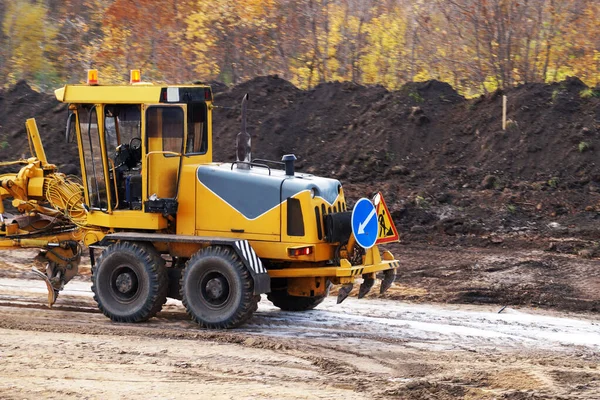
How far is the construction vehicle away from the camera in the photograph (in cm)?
1033

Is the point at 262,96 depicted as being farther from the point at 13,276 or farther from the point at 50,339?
the point at 50,339

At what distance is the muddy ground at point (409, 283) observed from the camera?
835 centimetres

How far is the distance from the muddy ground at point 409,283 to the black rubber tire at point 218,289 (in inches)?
9.6

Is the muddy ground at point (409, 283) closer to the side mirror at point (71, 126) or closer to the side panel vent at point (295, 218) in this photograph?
the side panel vent at point (295, 218)

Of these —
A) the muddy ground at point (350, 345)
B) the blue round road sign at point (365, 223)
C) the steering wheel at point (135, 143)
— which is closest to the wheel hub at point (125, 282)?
the muddy ground at point (350, 345)

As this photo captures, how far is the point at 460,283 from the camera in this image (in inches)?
510

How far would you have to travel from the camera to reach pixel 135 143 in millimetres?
10953

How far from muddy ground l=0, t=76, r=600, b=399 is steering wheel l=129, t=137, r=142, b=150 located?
77.5 inches

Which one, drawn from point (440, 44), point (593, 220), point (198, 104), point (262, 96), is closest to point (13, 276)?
point (198, 104)

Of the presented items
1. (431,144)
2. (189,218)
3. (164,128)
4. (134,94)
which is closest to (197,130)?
(164,128)

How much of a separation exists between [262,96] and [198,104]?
889 centimetres

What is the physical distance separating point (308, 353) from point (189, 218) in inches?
87.8

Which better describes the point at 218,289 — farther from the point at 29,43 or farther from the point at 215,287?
the point at 29,43

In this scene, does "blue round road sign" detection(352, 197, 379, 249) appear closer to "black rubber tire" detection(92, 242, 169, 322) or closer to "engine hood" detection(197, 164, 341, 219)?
"engine hood" detection(197, 164, 341, 219)
